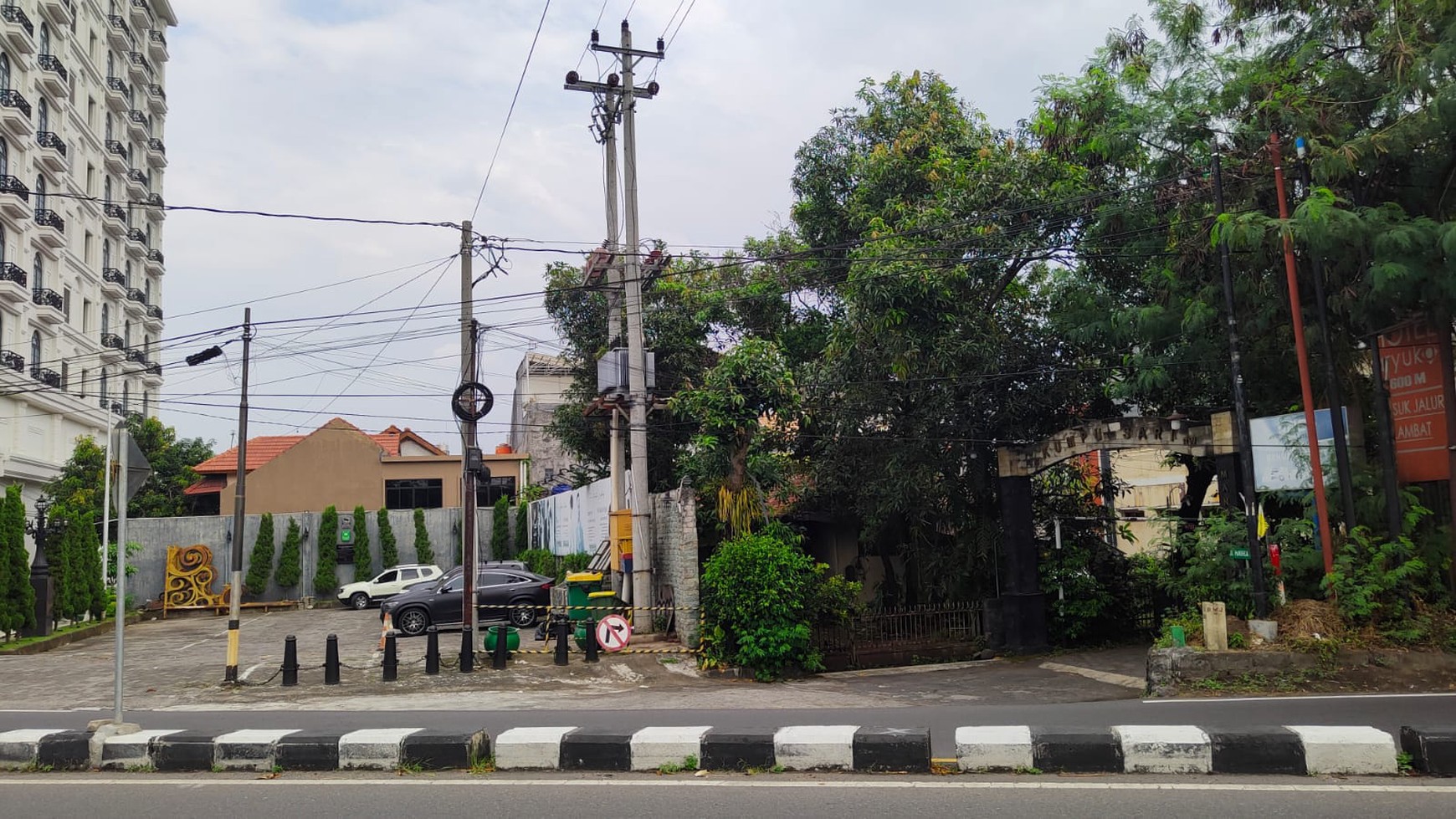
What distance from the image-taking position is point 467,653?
17.3 meters

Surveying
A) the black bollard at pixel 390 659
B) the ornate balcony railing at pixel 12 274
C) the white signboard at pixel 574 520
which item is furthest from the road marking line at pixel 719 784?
the ornate balcony railing at pixel 12 274

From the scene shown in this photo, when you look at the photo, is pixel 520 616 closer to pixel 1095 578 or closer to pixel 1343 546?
pixel 1095 578

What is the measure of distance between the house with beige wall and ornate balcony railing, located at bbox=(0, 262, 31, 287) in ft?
30.6

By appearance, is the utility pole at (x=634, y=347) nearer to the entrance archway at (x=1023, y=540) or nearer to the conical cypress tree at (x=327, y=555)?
the entrance archway at (x=1023, y=540)

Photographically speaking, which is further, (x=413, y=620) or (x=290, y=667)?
(x=413, y=620)

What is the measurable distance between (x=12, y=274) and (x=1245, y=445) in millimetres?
36199

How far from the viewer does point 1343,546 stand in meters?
13.8

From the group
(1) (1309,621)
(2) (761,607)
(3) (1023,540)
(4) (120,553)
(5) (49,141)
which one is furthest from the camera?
(5) (49,141)

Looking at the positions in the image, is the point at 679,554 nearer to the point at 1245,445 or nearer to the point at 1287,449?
the point at 1245,445

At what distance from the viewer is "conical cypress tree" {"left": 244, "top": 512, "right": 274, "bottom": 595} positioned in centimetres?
3512

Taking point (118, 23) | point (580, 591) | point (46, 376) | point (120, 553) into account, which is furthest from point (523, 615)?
point (118, 23)

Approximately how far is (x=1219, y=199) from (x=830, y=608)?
8.58 metres

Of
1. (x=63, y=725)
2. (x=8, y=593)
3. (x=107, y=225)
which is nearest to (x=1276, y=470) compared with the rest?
(x=63, y=725)

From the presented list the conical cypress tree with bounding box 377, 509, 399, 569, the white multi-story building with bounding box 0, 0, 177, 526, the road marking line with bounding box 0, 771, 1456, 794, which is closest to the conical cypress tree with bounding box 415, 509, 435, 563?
the conical cypress tree with bounding box 377, 509, 399, 569
